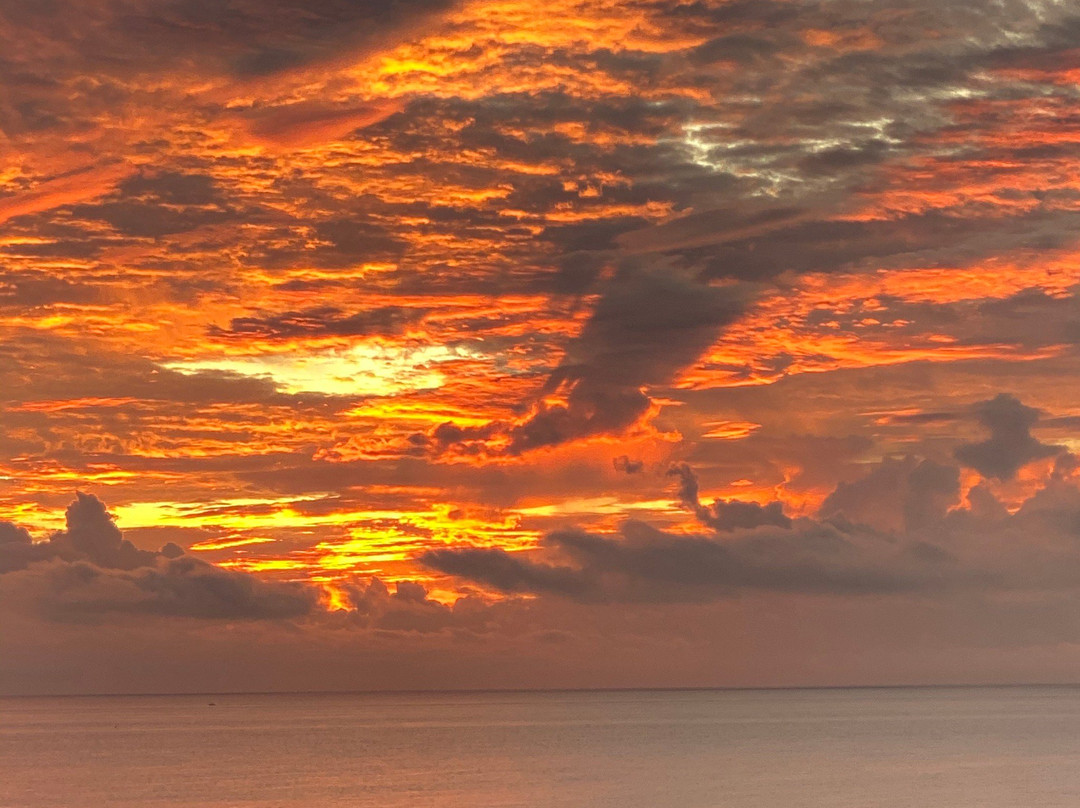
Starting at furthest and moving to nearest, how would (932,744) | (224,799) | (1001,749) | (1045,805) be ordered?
(932,744) → (1001,749) → (224,799) → (1045,805)

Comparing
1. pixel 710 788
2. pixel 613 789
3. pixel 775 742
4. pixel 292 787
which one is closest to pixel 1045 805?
pixel 710 788

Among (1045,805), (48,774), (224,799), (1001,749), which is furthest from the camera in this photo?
(1001,749)

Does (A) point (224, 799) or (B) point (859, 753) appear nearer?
(A) point (224, 799)

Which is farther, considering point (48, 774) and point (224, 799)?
point (48, 774)

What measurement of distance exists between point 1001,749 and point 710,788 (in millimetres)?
73973

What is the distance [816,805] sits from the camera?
10456cm

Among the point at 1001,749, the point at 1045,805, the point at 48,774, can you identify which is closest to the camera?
the point at 1045,805

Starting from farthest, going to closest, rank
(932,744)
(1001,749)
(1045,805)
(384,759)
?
(932,744)
(1001,749)
(384,759)
(1045,805)

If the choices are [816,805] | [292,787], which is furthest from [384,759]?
[816,805]

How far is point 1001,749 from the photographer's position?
578ft

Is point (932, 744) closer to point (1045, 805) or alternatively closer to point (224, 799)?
point (1045, 805)

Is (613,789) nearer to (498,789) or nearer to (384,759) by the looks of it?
(498,789)

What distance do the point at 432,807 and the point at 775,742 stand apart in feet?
346

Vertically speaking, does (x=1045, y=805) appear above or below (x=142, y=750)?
above
